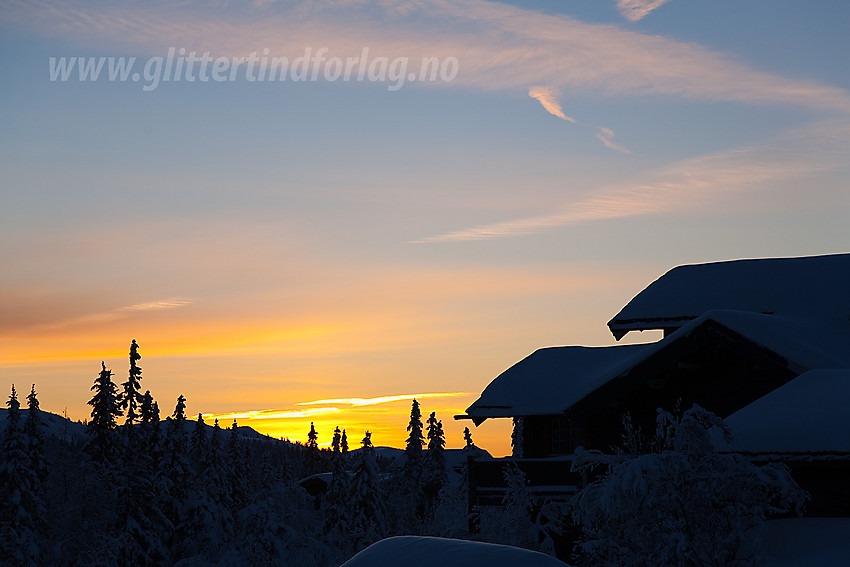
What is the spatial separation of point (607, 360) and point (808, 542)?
12.2 m

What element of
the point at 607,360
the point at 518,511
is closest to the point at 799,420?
the point at 518,511

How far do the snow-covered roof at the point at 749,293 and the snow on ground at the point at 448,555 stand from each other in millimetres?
16873

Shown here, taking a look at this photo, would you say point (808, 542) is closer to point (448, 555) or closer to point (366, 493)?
point (448, 555)

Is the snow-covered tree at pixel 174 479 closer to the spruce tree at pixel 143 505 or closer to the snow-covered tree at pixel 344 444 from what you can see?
the spruce tree at pixel 143 505

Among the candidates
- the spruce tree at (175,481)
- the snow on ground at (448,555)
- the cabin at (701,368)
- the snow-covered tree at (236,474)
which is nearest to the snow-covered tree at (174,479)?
the spruce tree at (175,481)

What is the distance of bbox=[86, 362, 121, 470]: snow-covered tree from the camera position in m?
56.2

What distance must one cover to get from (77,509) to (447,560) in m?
51.8

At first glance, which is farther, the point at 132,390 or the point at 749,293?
the point at 132,390

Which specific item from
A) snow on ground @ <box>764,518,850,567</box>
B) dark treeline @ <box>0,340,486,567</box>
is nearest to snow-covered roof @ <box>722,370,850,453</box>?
snow on ground @ <box>764,518,850,567</box>

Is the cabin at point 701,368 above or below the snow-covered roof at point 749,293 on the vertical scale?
below

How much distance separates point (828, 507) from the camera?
1680cm

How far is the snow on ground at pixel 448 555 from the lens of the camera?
1007 cm

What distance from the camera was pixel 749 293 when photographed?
1043 inches

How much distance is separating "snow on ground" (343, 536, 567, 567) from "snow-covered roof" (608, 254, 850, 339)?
55.4 ft
